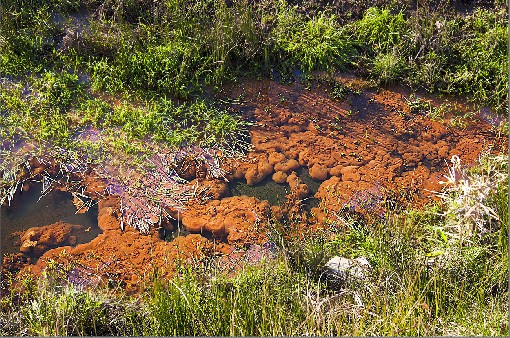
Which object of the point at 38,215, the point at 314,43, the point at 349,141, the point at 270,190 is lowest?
the point at 38,215

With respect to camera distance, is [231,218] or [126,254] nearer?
[126,254]

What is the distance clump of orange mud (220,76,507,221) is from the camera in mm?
4238

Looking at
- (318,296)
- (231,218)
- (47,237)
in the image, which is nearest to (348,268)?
(318,296)

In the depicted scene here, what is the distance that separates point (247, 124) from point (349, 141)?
853 millimetres

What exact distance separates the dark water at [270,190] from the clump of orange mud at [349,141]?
0.04 m

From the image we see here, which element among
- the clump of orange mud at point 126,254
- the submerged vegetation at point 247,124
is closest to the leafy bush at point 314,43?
the submerged vegetation at point 247,124

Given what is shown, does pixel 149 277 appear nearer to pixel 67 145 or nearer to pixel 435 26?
pixel 67 145

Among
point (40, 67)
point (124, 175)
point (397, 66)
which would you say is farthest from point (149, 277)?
point (397, 66)

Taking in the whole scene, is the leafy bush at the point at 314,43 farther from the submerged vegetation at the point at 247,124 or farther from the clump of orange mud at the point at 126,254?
the clump of orange mud at the point at 126,254

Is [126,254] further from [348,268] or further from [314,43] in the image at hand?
[314,43]

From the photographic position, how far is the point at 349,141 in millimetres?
4559

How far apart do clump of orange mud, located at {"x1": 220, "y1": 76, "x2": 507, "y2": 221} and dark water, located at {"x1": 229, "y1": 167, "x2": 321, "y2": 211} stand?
42 millimetres

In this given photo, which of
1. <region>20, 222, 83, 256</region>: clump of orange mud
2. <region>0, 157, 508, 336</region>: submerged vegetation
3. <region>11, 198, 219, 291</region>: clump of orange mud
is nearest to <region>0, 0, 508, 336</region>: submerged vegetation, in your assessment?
<region>0, 157, 508, 336</region>: submerged vegetation

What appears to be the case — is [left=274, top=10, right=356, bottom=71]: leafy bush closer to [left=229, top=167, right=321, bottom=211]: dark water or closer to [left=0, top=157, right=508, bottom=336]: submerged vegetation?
[left=229, top=167, right=321, bottom=211]: dark water
